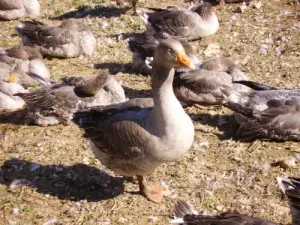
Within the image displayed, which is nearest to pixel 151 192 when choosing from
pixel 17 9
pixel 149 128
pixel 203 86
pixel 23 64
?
pixel 149 128

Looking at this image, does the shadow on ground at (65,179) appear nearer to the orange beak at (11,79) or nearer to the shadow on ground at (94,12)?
the orange beak at (11,79)

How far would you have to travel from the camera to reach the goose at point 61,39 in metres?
9.52

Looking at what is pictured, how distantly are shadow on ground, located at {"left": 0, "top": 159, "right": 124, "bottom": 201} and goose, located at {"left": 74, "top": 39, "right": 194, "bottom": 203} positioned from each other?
528mm

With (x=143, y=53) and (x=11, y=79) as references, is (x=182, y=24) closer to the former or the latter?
(x=143, y=53)

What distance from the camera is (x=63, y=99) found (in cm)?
759

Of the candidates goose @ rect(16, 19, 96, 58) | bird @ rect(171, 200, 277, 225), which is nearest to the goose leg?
bird @ rect(171, 200, 277, 225)

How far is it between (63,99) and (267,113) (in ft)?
10.3

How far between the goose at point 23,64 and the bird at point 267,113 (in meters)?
3.45

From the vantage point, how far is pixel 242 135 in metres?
7.30

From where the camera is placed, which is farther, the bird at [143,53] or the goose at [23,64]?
the bird at [143,53]

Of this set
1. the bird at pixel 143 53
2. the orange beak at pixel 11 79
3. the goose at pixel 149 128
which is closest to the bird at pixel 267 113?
the bird at pixel 143 53

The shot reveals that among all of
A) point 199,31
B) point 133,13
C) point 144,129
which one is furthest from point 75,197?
point 133,13

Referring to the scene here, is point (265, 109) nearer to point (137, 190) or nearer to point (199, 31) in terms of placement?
point (137, 190)

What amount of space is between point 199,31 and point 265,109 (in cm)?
331
